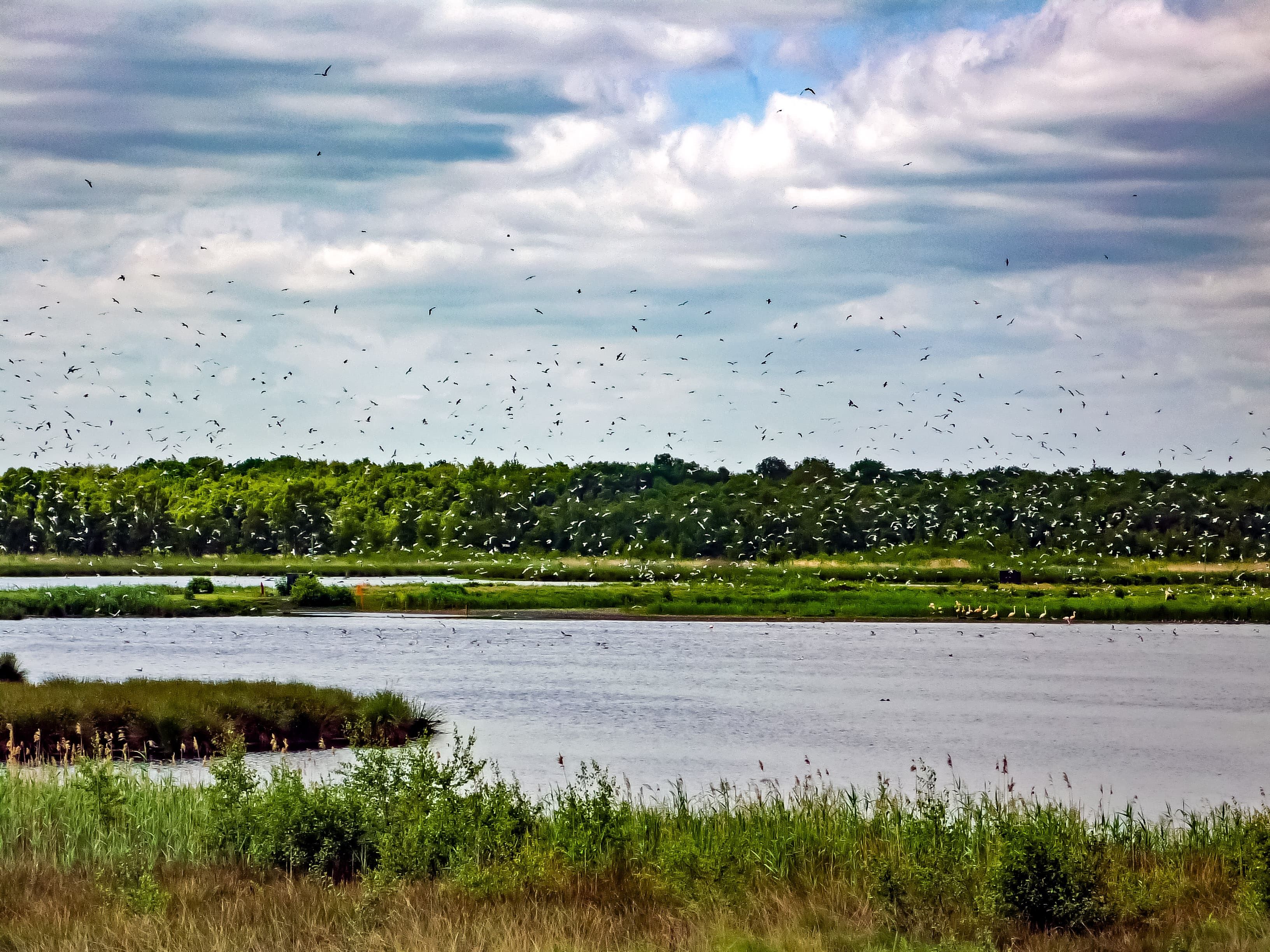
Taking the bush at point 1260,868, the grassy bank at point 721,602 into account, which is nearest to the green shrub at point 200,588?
the grassy bank at point 721,602

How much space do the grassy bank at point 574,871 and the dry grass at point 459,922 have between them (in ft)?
0.12

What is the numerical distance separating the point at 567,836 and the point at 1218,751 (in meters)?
27.1

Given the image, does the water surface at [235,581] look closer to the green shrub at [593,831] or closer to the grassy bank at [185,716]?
the grassy bank at [185,716]

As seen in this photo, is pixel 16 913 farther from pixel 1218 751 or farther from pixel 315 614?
pixel 315 614

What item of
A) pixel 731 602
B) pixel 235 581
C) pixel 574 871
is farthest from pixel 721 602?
pixel 574 871

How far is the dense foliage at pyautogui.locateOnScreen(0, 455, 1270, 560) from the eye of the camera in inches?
5108

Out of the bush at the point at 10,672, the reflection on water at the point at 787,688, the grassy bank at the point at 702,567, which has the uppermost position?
the bush at the point at 10,672

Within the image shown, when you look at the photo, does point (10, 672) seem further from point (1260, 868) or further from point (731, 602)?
point (731, 602)

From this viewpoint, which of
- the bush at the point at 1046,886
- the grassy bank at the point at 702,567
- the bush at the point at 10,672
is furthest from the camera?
the grassy bank at the point at 702,567

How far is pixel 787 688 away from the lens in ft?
172

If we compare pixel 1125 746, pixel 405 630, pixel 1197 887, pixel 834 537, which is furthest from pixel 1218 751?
pixel 834 537

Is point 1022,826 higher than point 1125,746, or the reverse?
point 1022,826

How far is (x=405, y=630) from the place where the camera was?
257 ft

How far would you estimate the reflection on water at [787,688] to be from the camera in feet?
110
